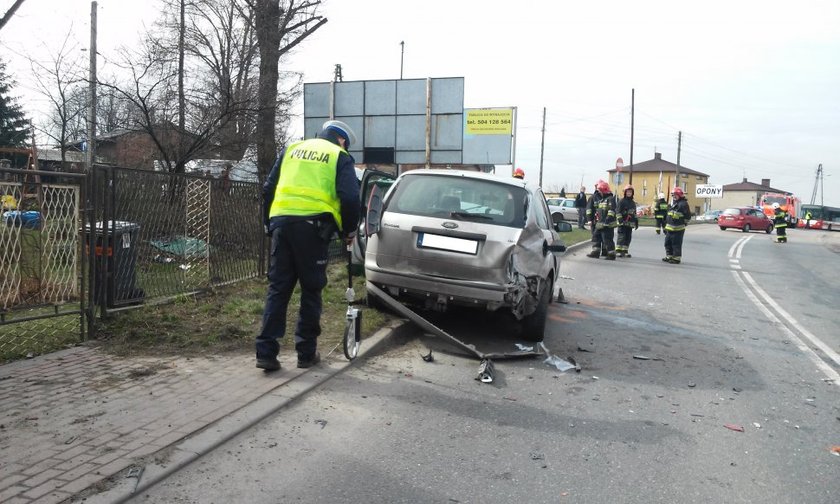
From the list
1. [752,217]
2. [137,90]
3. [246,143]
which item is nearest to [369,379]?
[137,90]

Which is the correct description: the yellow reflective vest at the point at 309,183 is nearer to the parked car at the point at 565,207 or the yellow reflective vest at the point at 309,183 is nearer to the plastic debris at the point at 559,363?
the plastic debris at the point at 559,363

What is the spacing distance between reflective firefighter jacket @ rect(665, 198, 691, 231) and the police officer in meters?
12.5

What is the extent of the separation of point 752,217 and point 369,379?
4192 centimetres

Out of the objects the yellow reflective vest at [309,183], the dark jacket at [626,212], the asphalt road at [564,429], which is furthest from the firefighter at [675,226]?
the yellow reflective vest at [309,183]

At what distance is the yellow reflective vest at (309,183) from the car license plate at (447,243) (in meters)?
1.27

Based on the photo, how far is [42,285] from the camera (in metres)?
5.28

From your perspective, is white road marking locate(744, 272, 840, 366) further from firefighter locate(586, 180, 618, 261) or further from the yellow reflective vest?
the yellow reflective vest

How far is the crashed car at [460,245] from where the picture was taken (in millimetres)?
5926

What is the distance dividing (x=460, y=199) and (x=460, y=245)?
0.64m

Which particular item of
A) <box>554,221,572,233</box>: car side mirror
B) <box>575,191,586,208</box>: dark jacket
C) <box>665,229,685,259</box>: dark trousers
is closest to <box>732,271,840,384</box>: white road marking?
<box>554,221,572,233</box>: car side mirror

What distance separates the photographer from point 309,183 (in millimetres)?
4883

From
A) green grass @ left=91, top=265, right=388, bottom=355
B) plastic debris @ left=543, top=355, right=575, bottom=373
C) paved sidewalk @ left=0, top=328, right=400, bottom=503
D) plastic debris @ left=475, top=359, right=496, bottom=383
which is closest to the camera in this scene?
paved sidewalk @ left=0, top=328, right=400, bottom=503

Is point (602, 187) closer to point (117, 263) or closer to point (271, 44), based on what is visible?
point (271, 44)

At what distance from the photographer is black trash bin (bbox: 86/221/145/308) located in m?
5.83
